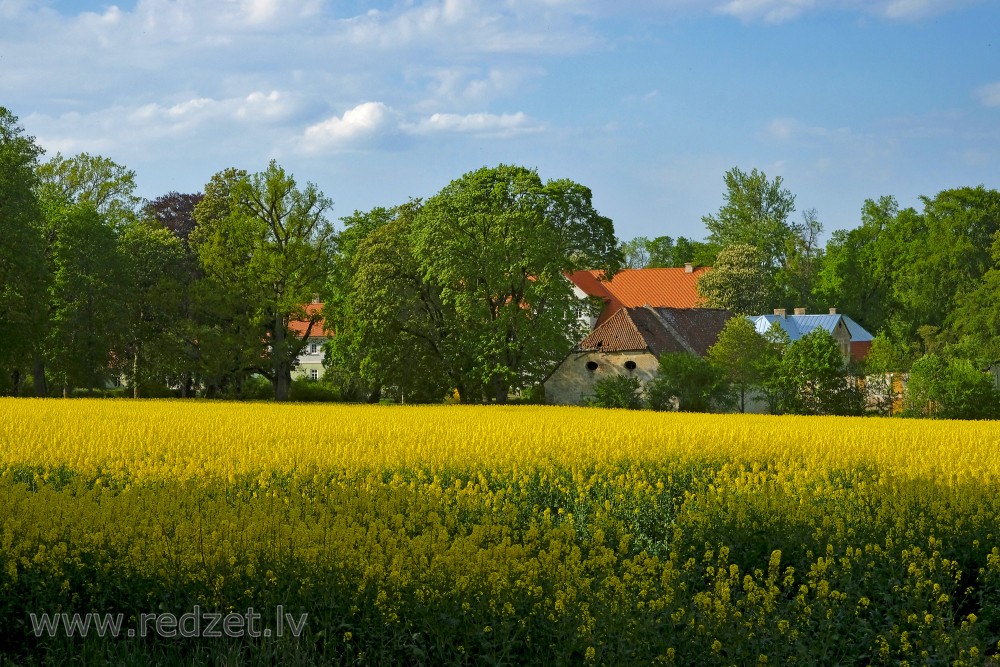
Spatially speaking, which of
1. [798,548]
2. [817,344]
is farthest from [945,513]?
[817,344]

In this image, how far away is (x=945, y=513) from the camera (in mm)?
12172

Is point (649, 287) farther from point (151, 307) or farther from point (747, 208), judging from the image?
point (151, 307)

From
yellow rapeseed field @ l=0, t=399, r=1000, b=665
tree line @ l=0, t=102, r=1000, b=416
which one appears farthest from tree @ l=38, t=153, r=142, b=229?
yellow rapeseed field @ l=0, t=399, r=1000, b=665

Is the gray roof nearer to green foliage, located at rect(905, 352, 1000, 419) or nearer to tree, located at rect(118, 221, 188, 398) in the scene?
green foliage, located at rect(905, 352, 1000, 419)

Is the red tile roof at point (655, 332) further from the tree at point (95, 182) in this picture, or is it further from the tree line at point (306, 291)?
the tree at point (95, 182)

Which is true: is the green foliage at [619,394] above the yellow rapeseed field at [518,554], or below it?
above

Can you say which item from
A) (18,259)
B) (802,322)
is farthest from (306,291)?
(802,322)

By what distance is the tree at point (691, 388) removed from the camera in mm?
49625

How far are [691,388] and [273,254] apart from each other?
21.4m

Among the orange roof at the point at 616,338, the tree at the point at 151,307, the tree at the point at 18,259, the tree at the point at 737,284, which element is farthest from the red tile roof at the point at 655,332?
the tree at the point at 18,259

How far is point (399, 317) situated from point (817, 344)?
18.8 m

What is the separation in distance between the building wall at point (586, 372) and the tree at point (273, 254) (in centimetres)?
1274

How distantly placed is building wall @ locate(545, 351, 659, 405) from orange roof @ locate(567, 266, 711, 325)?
28.5 meters

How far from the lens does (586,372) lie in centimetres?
5606
